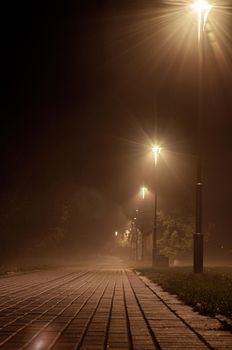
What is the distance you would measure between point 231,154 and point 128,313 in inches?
1072

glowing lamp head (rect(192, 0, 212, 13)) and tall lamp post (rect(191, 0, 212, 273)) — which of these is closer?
tall lamp post (rect(191, 0, 212, 273))

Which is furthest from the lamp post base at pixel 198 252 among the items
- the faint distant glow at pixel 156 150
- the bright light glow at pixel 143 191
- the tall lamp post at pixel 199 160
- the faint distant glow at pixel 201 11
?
the bright light glow at pixel 143 191

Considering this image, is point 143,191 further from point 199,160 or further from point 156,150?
point 199,160

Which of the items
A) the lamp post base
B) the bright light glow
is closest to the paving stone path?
the lamp post base

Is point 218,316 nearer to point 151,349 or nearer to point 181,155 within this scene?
point 151,349

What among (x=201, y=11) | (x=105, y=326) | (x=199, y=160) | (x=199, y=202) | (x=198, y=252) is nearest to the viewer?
(x=105, y=326)

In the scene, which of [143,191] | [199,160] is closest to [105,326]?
[199,160]

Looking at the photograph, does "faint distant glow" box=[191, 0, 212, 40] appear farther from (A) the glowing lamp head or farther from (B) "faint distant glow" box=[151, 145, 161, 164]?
(B) "faint distant glow" box=[151, 145, 161, 164]

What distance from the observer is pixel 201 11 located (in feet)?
64.1

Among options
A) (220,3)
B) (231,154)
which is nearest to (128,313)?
(220,3)

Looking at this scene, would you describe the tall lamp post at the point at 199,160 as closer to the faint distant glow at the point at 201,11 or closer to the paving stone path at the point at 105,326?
the faint distant glow at the point at 201,11

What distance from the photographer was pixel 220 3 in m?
19.2

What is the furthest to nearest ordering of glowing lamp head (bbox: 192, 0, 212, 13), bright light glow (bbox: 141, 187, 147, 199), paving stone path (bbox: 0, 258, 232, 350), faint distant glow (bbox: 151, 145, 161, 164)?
1. bright light glow (bbox: 141, 187, 147, 199)
2. faint distant glow (bbox: 151, 145, 161, 164)
3. glowing lamp head (bbox: 192, 0, 212, 13)
4. paving stone path (bbox: 0, 258, 232, 350)

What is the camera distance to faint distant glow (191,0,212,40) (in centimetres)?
1917
